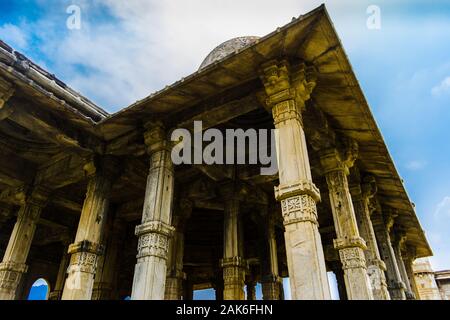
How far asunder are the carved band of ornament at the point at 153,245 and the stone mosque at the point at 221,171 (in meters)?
0.02

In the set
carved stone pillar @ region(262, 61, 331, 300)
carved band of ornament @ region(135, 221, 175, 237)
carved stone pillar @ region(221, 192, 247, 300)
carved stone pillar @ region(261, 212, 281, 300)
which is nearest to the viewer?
carved stone pillar @ region(262, 61, 331, 300)

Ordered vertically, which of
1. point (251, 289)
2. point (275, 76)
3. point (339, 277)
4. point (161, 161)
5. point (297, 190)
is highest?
point (275, 76)

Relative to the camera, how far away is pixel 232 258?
9.02 meters

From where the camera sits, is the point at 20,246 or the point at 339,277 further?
the point at 339,277

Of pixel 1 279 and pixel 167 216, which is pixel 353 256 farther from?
pixel 1 279

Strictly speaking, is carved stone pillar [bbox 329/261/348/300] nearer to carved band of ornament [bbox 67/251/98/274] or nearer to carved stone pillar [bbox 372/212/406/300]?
carved stone pillar [bbox 372/212/406/300]

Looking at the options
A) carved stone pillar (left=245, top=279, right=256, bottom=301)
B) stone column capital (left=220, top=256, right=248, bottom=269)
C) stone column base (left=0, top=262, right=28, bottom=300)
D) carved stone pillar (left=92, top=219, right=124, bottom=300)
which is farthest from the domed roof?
carved stone pillar (left=245, top=279, right=256, bottom=301)

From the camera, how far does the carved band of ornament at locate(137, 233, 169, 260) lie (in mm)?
6414

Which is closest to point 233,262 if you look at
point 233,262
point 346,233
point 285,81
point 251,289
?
point 233,262

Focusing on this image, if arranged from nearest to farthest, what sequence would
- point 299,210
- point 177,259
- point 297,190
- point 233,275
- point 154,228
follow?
point 299,210, point 297,190, point 154,228, point 233,275, point 177,259

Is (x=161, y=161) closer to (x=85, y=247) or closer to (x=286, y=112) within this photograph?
(x=85, y=247)

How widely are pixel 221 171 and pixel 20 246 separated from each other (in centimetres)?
563

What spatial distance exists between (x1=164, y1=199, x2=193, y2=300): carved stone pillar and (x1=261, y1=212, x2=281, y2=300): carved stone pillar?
98.5 inches
